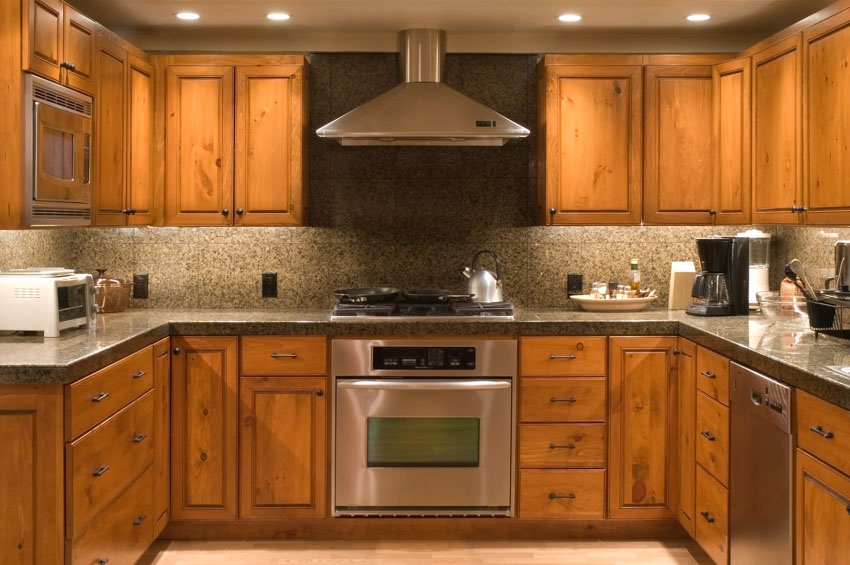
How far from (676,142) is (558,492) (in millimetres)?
1736

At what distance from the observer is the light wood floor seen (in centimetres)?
358

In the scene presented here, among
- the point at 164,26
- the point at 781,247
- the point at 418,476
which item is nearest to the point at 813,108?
the point at 781,247

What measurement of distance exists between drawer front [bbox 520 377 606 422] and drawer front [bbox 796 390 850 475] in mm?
1321

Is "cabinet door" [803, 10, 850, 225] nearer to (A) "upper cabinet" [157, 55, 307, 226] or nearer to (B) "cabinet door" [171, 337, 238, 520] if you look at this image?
(A) "upper cabinet" [157, 55, 307, 226]

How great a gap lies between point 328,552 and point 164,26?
2588 mm

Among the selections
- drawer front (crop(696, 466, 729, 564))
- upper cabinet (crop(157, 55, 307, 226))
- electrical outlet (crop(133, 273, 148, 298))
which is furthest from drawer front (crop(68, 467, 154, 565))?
drawer front (crop(696, 466, 729, 564))

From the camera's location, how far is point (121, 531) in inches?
119

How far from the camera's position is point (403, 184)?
436cm

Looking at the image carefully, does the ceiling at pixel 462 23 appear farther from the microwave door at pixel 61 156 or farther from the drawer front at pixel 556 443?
the drawer front at pixel 556 443

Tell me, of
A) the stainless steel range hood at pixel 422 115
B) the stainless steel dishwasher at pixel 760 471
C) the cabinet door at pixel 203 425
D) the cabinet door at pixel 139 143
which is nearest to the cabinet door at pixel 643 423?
the stainless steel dishwasher at pixel 760 471

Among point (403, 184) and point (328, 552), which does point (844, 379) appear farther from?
point (403, 184)

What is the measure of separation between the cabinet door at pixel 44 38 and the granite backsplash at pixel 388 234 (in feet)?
4.46

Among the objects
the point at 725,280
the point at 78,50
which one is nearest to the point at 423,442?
the point at 725,280

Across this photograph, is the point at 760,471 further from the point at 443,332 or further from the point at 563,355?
the point at 443,332
